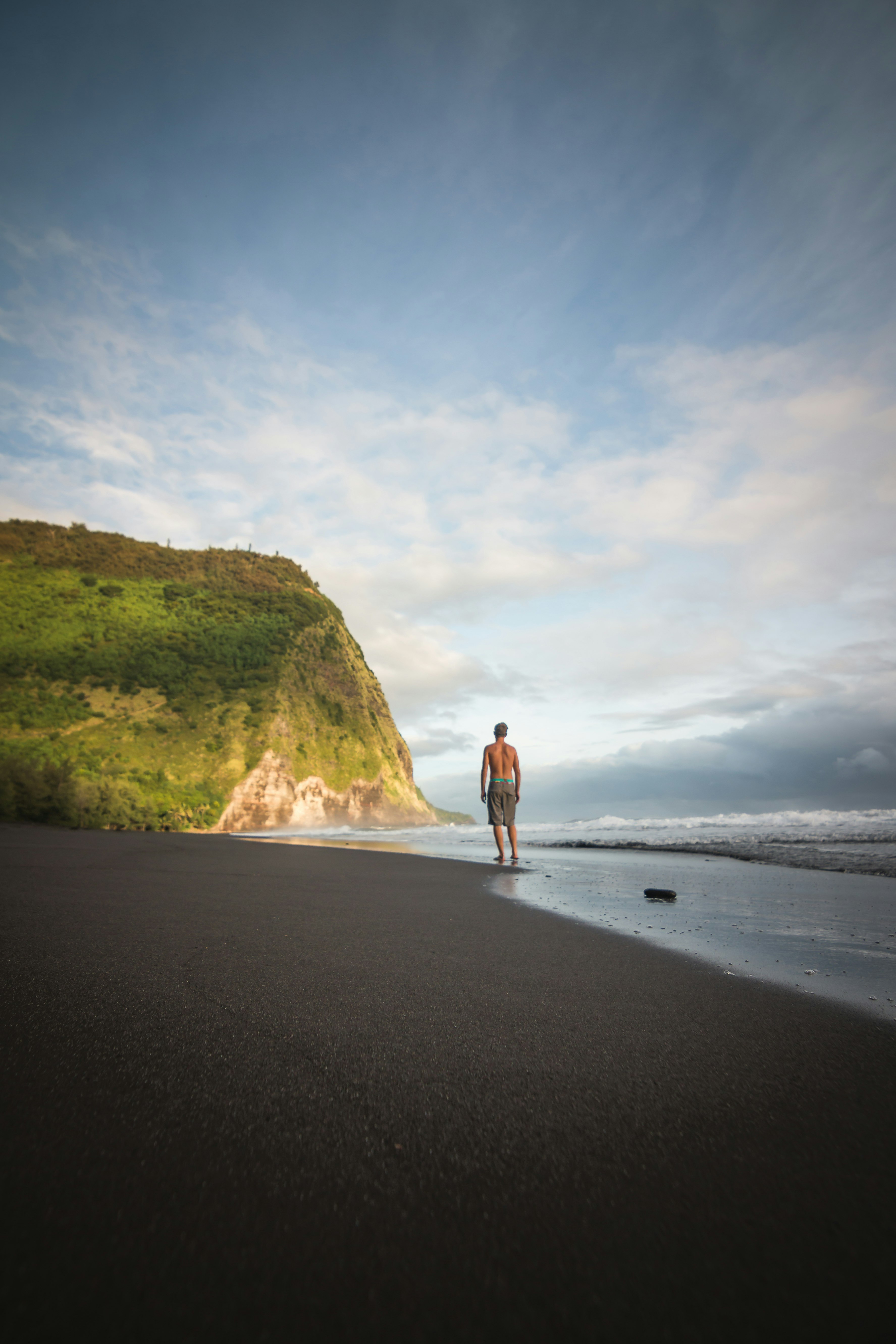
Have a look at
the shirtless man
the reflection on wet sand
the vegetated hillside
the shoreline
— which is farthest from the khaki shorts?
the vegetated hillside

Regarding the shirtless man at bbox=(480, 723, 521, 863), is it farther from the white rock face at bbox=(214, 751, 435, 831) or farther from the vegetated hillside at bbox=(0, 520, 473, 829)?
the white rock face at bbox=(214, 751, 435, 831)

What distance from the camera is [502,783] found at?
1009 cm

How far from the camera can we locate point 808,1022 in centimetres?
203

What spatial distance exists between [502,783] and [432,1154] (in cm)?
906

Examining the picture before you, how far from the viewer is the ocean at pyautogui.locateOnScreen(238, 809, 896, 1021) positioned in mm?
2869

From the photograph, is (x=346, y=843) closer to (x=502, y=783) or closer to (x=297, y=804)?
(x=502, y=783)

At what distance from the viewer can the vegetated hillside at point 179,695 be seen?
2994 centimetres

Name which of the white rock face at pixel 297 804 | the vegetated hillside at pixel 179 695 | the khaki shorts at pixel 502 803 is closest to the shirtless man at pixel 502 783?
the khaki shorts at pixel 502 803

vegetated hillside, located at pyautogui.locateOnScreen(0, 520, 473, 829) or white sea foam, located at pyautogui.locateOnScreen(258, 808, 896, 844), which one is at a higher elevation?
vegetated hillside, located at pyautogui.locateOnScreen(0, 520, 473, 829)

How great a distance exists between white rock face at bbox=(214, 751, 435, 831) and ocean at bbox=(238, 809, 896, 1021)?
910 inches

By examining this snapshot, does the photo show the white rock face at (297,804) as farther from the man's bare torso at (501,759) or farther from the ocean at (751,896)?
the man's bare torso at (501,759)

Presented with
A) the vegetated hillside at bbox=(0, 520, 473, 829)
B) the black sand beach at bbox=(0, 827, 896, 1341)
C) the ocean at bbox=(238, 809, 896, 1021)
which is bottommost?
the ocean at bbox=(238, 809, 896, 1021)

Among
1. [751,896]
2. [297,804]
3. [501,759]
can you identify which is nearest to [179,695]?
[297,804]

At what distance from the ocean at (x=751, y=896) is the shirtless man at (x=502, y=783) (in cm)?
76
